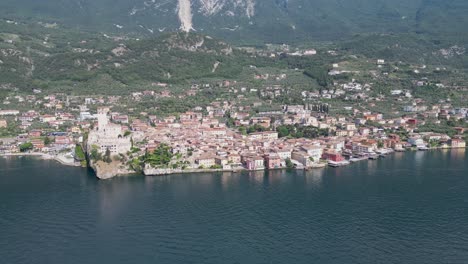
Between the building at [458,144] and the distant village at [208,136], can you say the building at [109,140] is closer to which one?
the distant village at [208,136]

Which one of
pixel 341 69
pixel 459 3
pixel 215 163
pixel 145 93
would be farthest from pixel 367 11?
pixel 215 163

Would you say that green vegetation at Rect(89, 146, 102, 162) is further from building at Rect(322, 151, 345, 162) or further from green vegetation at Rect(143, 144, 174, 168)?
building at Rect(322, 151, 345, 162)

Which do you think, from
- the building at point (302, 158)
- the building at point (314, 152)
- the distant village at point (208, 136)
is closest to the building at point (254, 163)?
the distant village at point (208, 136)

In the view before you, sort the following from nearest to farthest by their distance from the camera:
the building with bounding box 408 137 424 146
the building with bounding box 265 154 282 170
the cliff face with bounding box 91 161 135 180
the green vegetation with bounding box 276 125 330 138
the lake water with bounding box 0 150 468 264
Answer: the lake water with bounding box 0 150 468 264
the cliff face with bounding box 91 161 135 180
the building with bounding box 265 154 282 170
the building with bounding box 408 137 424 146
the green vegetation with bounding box 276 125 330 138

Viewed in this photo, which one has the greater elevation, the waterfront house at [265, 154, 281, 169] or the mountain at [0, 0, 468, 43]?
the mountain at [0, 0, 468, 43]

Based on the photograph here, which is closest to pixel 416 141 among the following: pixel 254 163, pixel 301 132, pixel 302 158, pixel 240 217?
pixel 301 132

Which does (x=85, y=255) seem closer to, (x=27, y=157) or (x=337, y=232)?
(x=337, y=232)

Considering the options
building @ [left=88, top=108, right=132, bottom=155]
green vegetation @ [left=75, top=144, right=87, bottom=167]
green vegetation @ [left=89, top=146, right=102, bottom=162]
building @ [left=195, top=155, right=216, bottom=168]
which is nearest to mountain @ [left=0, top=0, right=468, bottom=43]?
building @ [left=88, top=108, right=132, bottom=155]
